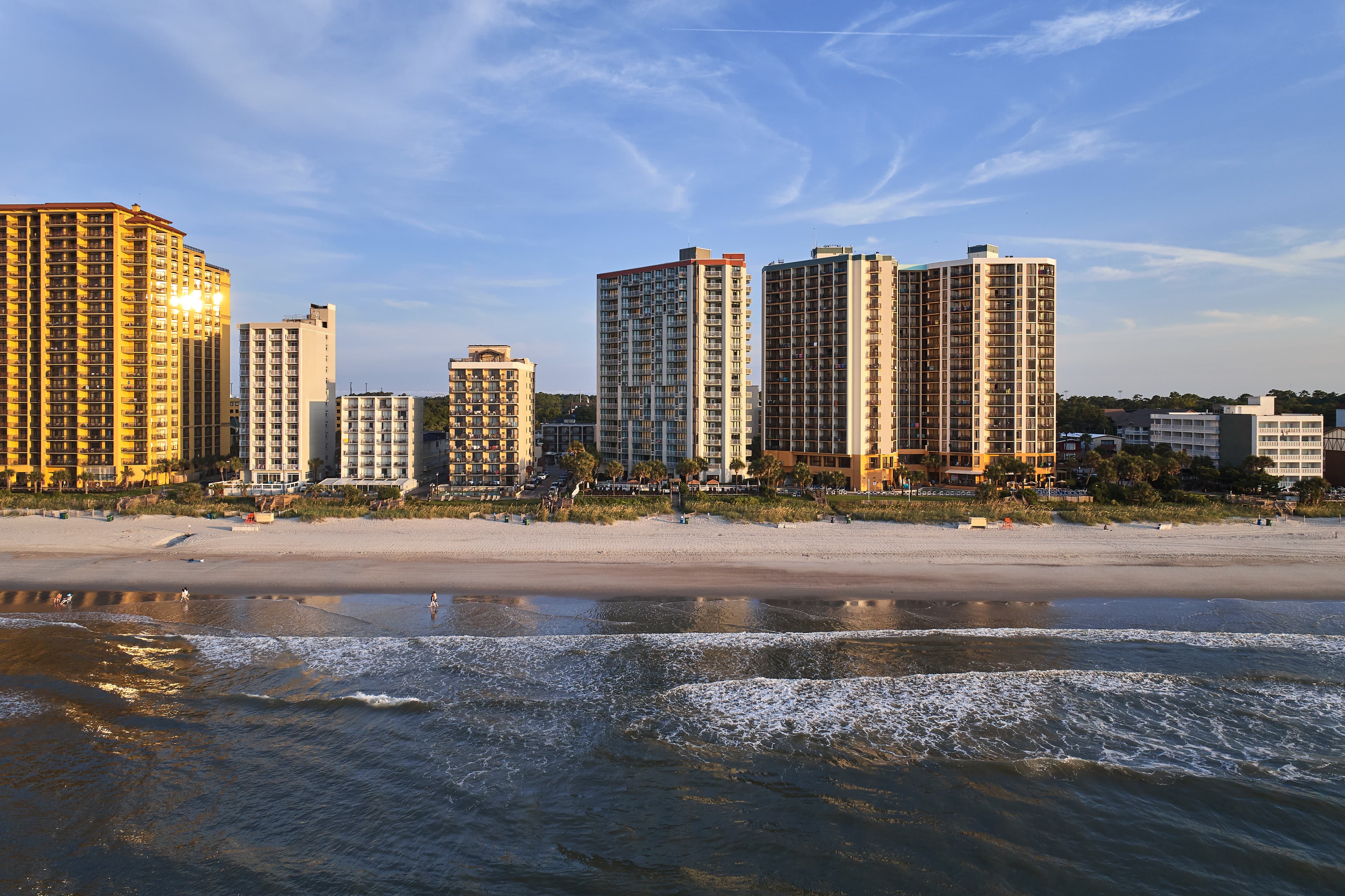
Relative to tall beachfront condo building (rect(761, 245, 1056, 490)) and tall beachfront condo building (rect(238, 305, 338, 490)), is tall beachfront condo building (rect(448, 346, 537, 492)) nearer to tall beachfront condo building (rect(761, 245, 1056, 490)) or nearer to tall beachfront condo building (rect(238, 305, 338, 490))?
tall beachfront condo building (rect(238, 305, 338, 490))

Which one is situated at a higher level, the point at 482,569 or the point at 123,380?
the point at 123,380

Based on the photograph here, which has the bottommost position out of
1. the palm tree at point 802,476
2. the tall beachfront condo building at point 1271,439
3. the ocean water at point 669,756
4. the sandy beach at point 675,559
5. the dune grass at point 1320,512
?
the ocean water at point 669,756

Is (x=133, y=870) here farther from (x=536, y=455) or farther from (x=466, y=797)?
(x=536, y=455)

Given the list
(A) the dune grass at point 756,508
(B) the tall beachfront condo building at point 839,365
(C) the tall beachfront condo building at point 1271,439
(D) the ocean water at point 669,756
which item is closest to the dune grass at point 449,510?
(A) the dune grass at point 756,508

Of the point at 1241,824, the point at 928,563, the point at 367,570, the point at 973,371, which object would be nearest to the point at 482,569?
the point at 367,570

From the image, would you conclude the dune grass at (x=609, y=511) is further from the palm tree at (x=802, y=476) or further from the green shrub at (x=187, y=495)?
the green shrub at (x=187, y=495)

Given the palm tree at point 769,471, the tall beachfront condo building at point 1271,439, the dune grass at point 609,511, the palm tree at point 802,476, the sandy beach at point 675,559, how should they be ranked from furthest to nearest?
the tall beachfront condo building at point 1271,439, the palm tree at point 802,476, the palm tree at point 769,471, the dune grass at point 609,511, the sandy beach at point 675,559
